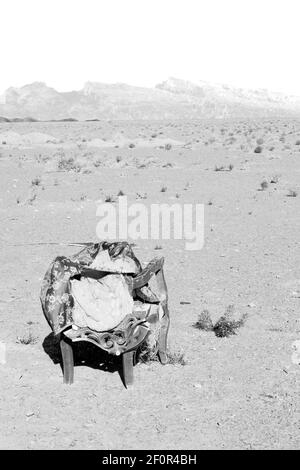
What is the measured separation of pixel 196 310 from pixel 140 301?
204 cm

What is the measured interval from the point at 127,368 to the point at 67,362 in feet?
1.83

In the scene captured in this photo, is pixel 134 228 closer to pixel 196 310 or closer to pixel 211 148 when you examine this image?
pixel 196 310

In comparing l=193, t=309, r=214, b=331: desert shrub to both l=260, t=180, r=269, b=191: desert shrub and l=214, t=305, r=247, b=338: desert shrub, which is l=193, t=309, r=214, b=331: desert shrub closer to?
l=214, t=305, r=247, b=338: desert shrub

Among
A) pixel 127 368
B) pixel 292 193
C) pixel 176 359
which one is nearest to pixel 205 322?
pixel 176 359

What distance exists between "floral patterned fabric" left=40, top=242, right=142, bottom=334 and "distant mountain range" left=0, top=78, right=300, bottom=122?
118370 mm

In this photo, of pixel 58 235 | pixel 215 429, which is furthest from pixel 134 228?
pixel 215 429

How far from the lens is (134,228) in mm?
13883

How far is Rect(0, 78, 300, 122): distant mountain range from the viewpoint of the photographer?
139625 mm

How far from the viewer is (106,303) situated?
21.0 feet

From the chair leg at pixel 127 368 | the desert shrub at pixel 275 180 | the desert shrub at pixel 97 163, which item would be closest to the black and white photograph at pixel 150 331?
the chair leg at pixel 127 368

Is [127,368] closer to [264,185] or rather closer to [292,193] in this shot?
[292,193]

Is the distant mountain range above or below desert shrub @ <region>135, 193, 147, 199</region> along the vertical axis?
above

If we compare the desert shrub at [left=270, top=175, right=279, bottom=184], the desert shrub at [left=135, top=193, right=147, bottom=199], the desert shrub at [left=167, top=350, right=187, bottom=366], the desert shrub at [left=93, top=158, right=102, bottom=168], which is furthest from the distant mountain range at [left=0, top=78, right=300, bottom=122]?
the desert shrub at [left=167, top=350, right=187, bottom=366]
